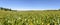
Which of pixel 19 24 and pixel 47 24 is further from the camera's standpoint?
pixel 47 24

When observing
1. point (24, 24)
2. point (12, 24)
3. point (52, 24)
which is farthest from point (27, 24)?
point (52, 24)

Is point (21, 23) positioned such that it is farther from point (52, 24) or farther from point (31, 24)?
point (52, 24)

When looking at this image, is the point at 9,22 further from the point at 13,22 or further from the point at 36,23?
the point at 36,23

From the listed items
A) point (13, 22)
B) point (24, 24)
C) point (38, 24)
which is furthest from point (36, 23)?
point (13, 22)

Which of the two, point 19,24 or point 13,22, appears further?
point 13,22

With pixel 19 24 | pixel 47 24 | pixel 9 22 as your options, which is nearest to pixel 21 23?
pixel 19 24

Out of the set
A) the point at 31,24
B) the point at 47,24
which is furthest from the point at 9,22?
the point at 47,24

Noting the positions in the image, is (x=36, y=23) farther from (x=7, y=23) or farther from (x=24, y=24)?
(x=7, y=23)
